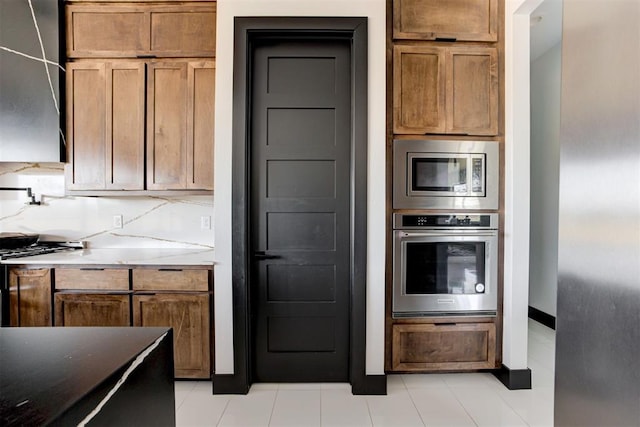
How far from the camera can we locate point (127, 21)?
234 centimetres

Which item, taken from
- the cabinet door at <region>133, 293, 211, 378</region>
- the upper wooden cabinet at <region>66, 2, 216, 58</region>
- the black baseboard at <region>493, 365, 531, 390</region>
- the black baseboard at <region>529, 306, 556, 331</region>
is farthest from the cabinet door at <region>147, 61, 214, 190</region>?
the black baseboard at <region>529, 306, 556, 331</region>

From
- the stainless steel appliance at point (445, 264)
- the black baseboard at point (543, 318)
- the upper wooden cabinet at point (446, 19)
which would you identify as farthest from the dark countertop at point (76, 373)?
the black baseboard at point (543, 318)

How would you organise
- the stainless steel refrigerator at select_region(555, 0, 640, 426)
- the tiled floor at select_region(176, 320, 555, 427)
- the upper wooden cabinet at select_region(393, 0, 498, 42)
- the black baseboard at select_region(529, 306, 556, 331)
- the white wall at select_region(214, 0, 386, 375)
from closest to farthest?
the stainless steel refrigerator at select_region(555, 0, 640, 426), the tiled floor at select_region(176, 320, 555, 427), the white wall at select_region(214, 0, 386, 375), the upper wooden cabinet at select_region(393, 0, 498, 42), the black baseboard at select_region(529, 306, 556, 331)

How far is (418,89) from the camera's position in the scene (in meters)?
2.29

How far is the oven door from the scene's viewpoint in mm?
2287

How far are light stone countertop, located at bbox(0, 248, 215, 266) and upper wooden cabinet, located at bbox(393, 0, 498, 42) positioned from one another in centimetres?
215

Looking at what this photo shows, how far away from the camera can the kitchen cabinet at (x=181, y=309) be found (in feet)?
7.21

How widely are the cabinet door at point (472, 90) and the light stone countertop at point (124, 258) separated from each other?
6.70ft

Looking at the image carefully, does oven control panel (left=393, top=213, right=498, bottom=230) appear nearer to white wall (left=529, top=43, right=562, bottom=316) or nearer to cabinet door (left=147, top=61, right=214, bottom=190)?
cabinet door (left=147, top=61, right=214, bottom=190)

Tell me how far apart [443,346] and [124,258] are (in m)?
2.39

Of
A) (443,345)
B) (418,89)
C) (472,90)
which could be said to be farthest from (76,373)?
(472,90)

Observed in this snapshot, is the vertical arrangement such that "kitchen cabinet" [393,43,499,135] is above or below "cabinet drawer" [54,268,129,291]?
above

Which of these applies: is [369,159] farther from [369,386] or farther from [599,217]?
[599,217]

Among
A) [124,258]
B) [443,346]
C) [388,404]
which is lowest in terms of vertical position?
[388,404]
